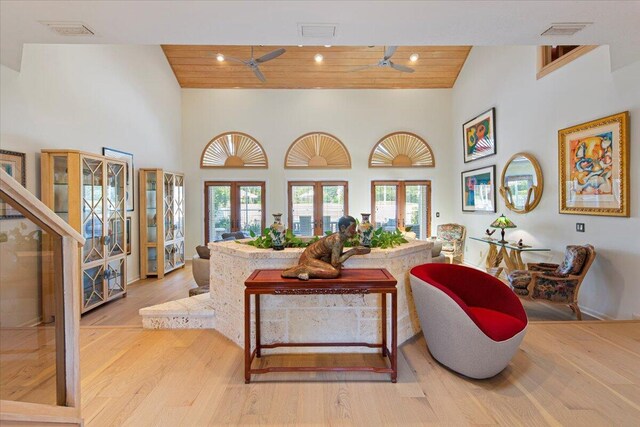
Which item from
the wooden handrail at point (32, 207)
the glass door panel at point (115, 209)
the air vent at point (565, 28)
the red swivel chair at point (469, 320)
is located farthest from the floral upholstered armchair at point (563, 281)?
the glass door panel at point (115, 209)

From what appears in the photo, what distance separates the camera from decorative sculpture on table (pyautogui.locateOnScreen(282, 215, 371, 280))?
2.42 meters

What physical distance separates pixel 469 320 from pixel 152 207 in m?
6.00

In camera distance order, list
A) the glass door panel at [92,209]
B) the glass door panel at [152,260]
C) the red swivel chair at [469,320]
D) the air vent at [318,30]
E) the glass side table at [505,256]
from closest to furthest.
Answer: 1. the red swivel chair at [469,320]
2. the air vent at [318,30]
3. the glass door panel at [92,209]
4. the glass side table at [505,256]
5. the glass door panel at [152,260]

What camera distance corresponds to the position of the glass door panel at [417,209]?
820 cm

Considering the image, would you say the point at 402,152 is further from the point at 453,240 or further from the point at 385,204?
the point at 453,240

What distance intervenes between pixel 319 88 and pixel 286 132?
1.36m

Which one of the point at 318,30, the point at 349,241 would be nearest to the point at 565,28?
the point at 318,30

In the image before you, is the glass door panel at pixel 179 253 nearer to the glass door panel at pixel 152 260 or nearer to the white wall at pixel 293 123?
the glass door panel at pixel 152 260

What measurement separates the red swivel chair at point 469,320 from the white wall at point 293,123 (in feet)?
17.5

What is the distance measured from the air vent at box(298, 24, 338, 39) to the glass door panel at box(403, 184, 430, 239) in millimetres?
5581

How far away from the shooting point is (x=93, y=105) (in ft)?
16.2

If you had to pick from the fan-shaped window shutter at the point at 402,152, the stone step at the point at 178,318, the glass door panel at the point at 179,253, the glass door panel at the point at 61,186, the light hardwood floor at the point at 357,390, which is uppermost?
the fan-shaped window shutter at the point at 402,152

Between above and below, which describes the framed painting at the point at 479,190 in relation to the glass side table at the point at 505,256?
above

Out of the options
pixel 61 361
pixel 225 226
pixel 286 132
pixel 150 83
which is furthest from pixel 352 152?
pixel 61 361
